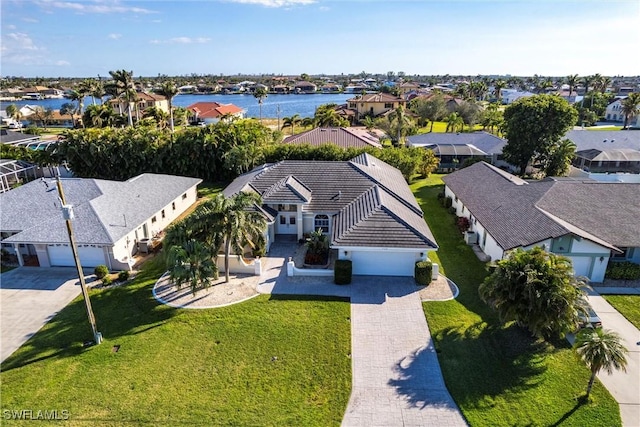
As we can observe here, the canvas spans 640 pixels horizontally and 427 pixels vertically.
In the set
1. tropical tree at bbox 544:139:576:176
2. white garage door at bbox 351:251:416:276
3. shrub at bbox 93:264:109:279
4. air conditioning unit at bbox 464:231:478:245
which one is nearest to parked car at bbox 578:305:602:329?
white garage door at bbox 351:251:416:276

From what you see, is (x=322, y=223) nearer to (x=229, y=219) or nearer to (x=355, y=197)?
(x=355, y=197)

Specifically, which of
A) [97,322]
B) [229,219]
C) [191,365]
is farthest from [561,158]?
[97,322]

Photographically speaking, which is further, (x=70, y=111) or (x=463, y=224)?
(x=70, y=111)

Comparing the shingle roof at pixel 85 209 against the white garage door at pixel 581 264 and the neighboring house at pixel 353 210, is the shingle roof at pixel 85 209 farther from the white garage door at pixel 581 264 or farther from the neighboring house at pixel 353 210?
the white garage door at pixel 581 264

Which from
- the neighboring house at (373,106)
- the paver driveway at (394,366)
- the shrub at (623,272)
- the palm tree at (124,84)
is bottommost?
the paver driveway at (394,366)

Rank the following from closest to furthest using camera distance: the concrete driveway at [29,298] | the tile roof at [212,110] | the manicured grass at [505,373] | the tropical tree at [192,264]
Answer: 1. the manicured grass at [505,373]
2. the concrete driveway at [29,298]
3. the tropical tree at [192,264]
4. the tile roof at [212,110]

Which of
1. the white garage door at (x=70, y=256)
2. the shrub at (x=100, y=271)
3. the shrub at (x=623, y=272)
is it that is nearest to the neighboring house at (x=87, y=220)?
the white garage door at (x=70, y=256)
